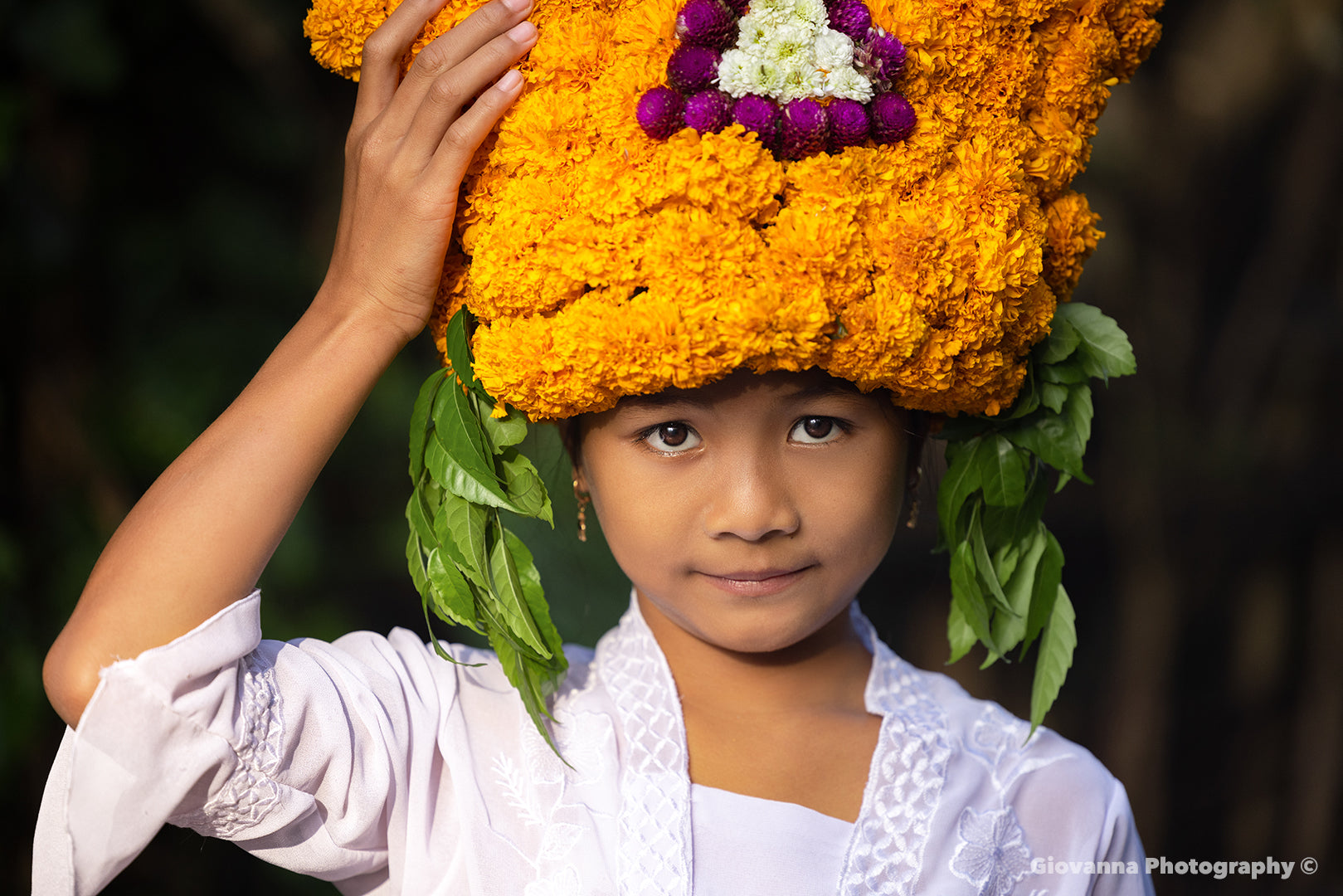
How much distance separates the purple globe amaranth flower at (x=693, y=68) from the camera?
123cm

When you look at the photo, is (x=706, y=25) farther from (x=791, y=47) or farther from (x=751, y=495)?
(x=751, y=495)

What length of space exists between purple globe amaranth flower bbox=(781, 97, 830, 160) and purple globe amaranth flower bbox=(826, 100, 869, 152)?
0.01 meters

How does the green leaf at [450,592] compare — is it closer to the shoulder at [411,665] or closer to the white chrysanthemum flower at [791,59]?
the shoulder at [411,665]

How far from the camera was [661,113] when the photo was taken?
4.01ft

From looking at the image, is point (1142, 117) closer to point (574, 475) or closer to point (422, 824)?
point (574, 475)

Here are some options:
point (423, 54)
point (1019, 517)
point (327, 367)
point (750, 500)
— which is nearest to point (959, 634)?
point (1019, 517)

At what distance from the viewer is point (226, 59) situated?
288cm

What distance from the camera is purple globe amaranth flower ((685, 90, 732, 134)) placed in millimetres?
1219

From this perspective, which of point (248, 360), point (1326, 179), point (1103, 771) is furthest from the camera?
point (1326, 179)

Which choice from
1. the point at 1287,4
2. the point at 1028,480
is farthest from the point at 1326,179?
the point at 1028,480

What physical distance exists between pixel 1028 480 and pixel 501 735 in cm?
82

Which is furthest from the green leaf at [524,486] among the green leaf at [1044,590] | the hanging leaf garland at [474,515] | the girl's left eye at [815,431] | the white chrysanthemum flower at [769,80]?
the green leaf at [1044,590]

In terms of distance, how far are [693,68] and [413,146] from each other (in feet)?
1.09

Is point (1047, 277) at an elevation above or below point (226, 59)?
below
